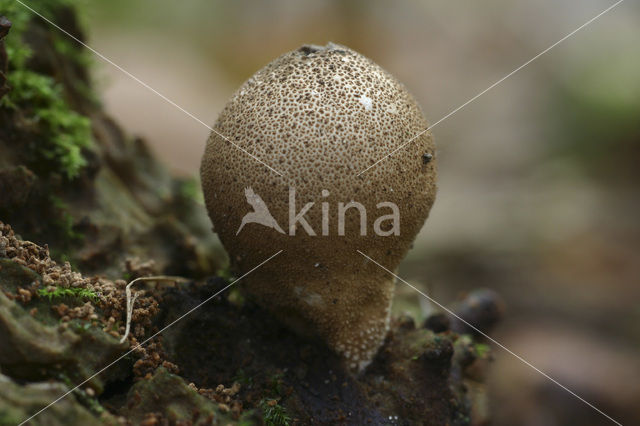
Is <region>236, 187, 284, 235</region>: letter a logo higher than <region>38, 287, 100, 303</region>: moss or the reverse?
higher

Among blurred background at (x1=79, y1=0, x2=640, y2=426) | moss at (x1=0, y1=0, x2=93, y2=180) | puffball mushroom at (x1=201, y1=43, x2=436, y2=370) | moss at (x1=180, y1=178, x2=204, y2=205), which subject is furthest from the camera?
blurred background at (x1=79, y1=0, x2=640, y2=426)

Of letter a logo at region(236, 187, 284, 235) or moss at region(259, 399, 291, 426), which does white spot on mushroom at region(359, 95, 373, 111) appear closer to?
letter a logo at region(236, 187, 284, 235)

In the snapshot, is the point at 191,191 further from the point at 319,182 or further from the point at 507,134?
the point at 507,134

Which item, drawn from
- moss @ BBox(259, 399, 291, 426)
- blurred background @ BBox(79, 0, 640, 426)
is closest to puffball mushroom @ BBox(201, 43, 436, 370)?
moss @ BBox(259, 399, 291, 426)

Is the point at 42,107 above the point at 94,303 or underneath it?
above

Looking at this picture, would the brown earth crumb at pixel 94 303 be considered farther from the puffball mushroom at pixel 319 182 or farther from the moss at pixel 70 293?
the puffball mushroom at pixel 319 182

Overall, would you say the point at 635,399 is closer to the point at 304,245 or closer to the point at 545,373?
the point at 545,373

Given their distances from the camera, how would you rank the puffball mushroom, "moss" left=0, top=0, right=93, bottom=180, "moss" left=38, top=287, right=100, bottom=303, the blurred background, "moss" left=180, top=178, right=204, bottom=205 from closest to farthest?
"moss" left=38, top=287, right=100, bottom=303 < the puffball mushroom < "moss" left=0, top=0, right=93, bottom=180 < "moss" left=180, top=178, right=204, bottom=205 < the blurred background

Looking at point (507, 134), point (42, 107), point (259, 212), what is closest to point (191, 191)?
point (42, 107)
